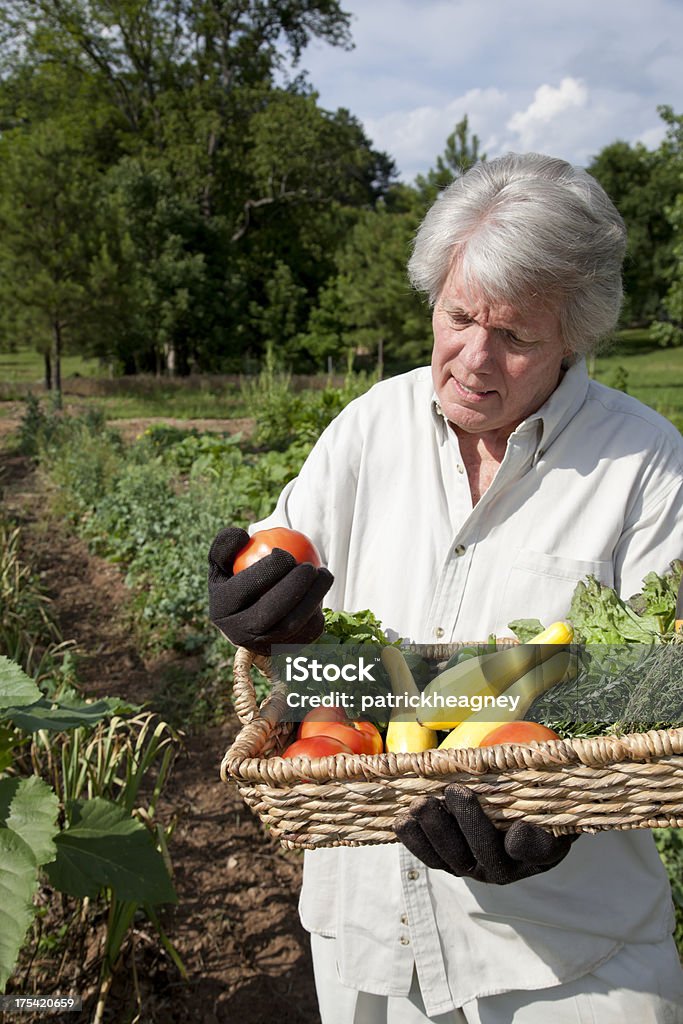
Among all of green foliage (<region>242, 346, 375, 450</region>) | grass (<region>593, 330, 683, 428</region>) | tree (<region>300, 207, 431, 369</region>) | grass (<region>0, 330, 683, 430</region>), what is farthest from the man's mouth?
tree (<region>300, 207, 431, 369</region>)

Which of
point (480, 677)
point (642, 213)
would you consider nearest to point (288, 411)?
point (480, 677)

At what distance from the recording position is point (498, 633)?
1.85 m

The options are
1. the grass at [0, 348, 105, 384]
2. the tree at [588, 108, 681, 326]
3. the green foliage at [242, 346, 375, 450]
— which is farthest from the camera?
the tree at [588, 108, 681, 326]

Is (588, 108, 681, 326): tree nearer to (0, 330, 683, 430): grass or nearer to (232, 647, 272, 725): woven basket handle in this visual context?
(0, 330, 683, 430): grass

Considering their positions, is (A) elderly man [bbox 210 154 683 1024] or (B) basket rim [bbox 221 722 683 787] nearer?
(B) basket rim [bbox 221 722 683 787]

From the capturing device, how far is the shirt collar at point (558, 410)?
1845 mm

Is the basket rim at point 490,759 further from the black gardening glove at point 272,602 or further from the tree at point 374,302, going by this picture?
the tree at point 374,302

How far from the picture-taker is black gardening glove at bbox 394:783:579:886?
51.5 inches

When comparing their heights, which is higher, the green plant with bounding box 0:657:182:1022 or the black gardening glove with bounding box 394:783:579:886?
the black gardening glove with bounding box 394:783:579:886

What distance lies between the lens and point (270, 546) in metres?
1.65

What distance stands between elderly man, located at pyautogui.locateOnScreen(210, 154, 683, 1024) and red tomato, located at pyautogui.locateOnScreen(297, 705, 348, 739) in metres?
0.14

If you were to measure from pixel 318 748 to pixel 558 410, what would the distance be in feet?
2.98

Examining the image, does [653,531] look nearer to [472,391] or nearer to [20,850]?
[472,391]

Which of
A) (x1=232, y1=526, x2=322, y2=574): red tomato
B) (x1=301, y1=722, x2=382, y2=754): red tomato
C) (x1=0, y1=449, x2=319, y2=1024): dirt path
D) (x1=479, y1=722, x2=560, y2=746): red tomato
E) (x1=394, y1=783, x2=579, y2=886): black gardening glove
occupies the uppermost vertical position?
(x1=232, y1=526, x2=322, y2=574): red tomato
